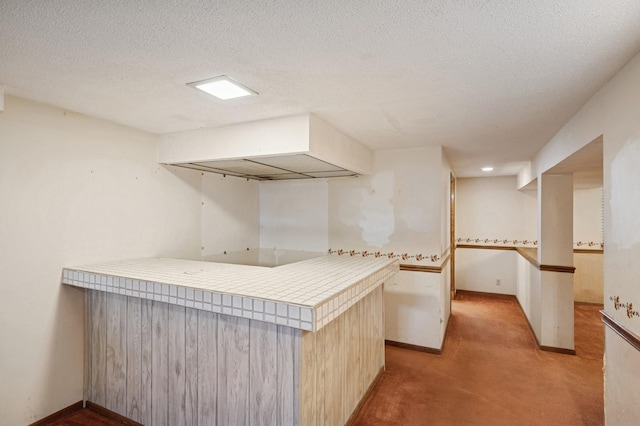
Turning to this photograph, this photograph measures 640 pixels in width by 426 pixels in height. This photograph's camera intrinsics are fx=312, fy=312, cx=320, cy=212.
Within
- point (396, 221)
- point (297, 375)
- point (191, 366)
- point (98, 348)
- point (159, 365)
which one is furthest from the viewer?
point (396, 221)

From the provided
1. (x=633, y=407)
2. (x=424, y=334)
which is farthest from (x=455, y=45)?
(x=424, y=334)

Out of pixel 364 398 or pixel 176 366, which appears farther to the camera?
pixel 364 398

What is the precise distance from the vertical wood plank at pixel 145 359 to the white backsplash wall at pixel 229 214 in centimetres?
120

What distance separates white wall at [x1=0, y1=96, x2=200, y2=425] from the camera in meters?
1.90

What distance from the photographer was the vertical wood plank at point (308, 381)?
1.53m

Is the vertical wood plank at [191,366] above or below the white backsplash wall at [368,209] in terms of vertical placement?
below

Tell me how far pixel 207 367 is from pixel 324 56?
1.75m

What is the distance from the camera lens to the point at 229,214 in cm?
354

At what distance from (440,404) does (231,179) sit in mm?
2901

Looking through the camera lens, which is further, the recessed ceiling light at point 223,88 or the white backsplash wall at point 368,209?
the white backsplash wall at point 368,209

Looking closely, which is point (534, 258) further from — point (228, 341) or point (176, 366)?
point (176, 366)

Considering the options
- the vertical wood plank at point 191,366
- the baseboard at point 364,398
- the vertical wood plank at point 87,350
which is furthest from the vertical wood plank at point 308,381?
the vertical wood plank at point 87,350

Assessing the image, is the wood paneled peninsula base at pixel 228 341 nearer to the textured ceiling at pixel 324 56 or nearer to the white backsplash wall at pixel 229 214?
the white backsplash wall at pixel 229 214

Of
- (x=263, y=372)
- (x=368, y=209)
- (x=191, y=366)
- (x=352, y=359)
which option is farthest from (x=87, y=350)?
(x=368, y=209)
